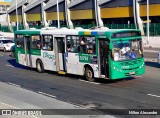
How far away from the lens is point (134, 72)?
18.7m

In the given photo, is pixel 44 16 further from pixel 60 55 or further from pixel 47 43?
pixel 60 55

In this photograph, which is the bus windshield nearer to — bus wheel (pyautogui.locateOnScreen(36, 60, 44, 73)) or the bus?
the bus

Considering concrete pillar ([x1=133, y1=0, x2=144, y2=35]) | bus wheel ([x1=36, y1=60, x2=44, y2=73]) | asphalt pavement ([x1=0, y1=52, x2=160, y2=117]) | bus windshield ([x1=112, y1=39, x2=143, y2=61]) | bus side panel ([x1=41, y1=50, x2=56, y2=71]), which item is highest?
concrete pillar ([x1=133, y1=0, x2=144, y2=35])

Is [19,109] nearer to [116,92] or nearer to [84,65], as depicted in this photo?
[116,92]

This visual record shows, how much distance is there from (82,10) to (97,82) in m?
47.8

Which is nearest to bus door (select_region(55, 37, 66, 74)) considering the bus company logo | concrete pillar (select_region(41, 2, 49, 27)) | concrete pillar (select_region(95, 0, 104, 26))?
the bus company logo

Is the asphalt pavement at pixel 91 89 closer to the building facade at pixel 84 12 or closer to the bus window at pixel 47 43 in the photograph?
the bus window at pixel 47 43

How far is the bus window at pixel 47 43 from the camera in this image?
22.6m

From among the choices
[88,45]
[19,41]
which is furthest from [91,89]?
[19,41]

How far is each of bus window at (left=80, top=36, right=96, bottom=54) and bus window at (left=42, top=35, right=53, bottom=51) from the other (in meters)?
3.04

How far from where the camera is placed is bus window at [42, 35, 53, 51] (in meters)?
22.6

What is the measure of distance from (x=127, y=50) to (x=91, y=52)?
191 cm

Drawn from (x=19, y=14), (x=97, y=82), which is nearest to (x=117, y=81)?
(x=97, y=82)

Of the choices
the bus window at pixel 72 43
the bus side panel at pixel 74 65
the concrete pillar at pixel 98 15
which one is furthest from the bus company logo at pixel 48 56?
the concrete pillar at pixel 98 15
